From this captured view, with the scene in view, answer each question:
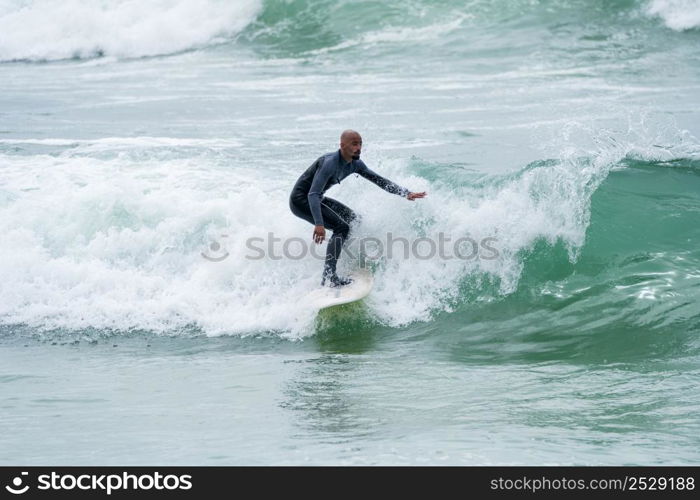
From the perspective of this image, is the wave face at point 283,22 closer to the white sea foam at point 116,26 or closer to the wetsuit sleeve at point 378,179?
the white sea foam at point 116,26

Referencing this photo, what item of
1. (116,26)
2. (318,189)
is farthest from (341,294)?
(116,26)

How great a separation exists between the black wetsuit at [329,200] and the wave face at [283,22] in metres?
13.0

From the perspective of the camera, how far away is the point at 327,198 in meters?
8.57

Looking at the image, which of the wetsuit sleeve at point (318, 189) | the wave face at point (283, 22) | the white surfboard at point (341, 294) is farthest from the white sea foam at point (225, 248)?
the wave face at point (283, 22)

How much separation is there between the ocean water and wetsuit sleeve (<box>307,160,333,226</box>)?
935 millimetres

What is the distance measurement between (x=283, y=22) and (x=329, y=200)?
17386mm

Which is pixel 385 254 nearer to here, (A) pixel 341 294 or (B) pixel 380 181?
(A) pixel 341 294

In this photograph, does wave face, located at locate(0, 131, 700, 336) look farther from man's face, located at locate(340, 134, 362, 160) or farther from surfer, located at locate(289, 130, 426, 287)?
man's face, located at locate(340, 134, 362, 160)

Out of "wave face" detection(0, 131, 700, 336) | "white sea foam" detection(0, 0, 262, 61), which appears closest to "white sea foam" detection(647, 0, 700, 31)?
"wave face" detection(0, 131, 700, 336)

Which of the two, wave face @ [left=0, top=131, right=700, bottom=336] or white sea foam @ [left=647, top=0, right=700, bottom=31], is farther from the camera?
white sea foam @ [left=647, top=0, right=700, bottom=31]

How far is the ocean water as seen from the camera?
5398 millimetres
